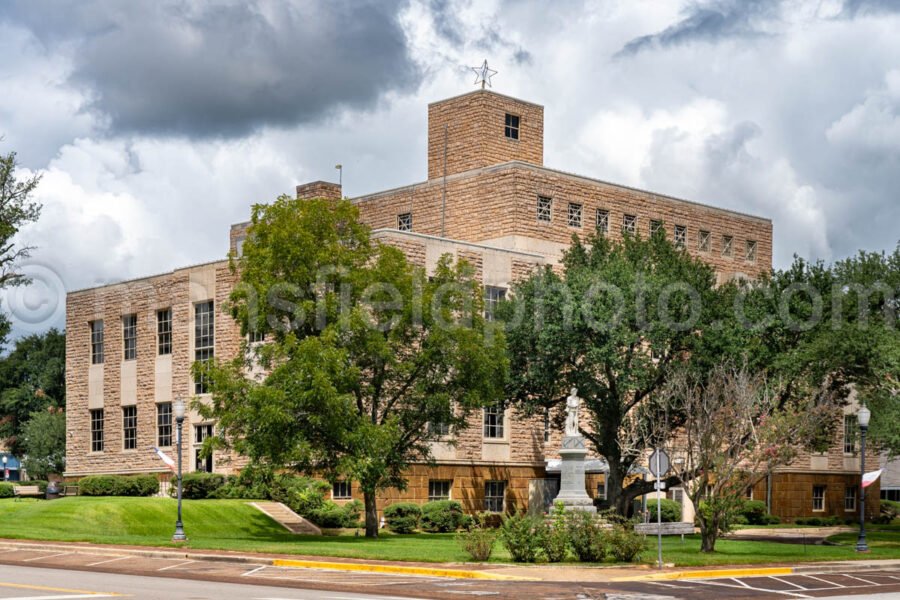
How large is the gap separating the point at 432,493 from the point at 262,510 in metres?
7.81

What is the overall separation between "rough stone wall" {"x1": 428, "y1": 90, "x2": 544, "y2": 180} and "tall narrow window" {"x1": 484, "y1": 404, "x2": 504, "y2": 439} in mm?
13399

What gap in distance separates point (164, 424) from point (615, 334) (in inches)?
893

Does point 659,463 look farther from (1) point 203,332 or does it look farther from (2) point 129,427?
(2) point 129,427

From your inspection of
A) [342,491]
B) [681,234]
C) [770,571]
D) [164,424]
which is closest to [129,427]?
[164,424]

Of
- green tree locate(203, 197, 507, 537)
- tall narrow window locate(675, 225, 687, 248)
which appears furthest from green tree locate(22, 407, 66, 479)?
green tree locate(203, 197, 507, 537)

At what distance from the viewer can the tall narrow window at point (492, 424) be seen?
171 feet

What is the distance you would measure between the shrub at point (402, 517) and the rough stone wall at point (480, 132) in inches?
770

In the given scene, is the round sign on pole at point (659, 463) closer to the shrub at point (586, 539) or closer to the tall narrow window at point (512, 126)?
the shrub at point (586, 539)

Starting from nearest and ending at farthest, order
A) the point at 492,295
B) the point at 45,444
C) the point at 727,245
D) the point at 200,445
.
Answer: the point at 492,295 < the point at 200,445 < the point at 727,245 < the point at 45,444

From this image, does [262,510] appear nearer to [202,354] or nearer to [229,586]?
[202,354]

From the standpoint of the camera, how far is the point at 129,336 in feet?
190

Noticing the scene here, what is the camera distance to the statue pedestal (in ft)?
120

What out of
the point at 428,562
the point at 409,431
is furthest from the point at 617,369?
the point at 428,562

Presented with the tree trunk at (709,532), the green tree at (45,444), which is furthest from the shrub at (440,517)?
the green tree at (45,444)
